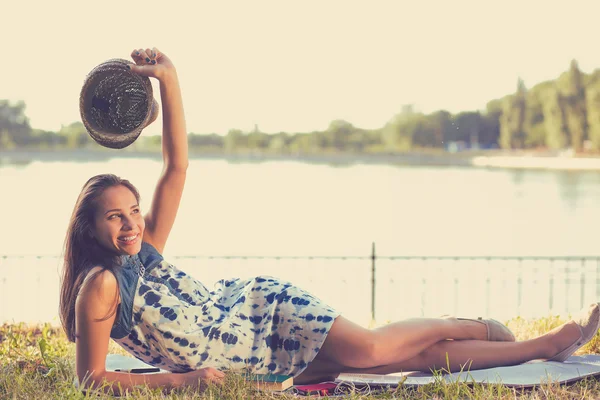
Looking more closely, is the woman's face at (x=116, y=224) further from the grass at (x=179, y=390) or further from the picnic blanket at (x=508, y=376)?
the picnic blanket at (x=508, y=376)

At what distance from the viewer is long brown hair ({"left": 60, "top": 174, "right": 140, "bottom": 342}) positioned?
2662mm

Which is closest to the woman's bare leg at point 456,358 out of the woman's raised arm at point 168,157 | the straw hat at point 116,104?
the woman's raised arm at point 168,157

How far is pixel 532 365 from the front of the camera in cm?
311

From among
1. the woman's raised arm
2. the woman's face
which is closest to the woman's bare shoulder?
the woman's face

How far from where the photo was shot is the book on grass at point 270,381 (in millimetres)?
2799

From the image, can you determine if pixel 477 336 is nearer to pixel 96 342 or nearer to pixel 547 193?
pixel 96 342

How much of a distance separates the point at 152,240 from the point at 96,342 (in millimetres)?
575

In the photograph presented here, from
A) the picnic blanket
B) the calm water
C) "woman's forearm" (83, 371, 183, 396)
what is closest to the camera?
"woman's forearm" (83, 371, 183, 396)

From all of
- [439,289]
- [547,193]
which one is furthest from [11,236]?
[547,193]

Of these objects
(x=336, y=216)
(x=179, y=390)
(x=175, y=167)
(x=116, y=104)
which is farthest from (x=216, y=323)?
(x=336, y=216)

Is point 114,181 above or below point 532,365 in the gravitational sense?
above

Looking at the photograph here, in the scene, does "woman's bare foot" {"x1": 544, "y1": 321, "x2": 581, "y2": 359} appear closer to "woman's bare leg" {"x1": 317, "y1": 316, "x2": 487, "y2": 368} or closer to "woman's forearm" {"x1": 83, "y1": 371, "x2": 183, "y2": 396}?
"woman's bare leg" {"x1": 317, "y1": 316, "x2": 487, "y2": 368}

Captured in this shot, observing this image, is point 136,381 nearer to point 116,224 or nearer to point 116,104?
point 116,224

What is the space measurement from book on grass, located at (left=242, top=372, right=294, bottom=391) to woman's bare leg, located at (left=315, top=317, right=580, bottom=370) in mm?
182
